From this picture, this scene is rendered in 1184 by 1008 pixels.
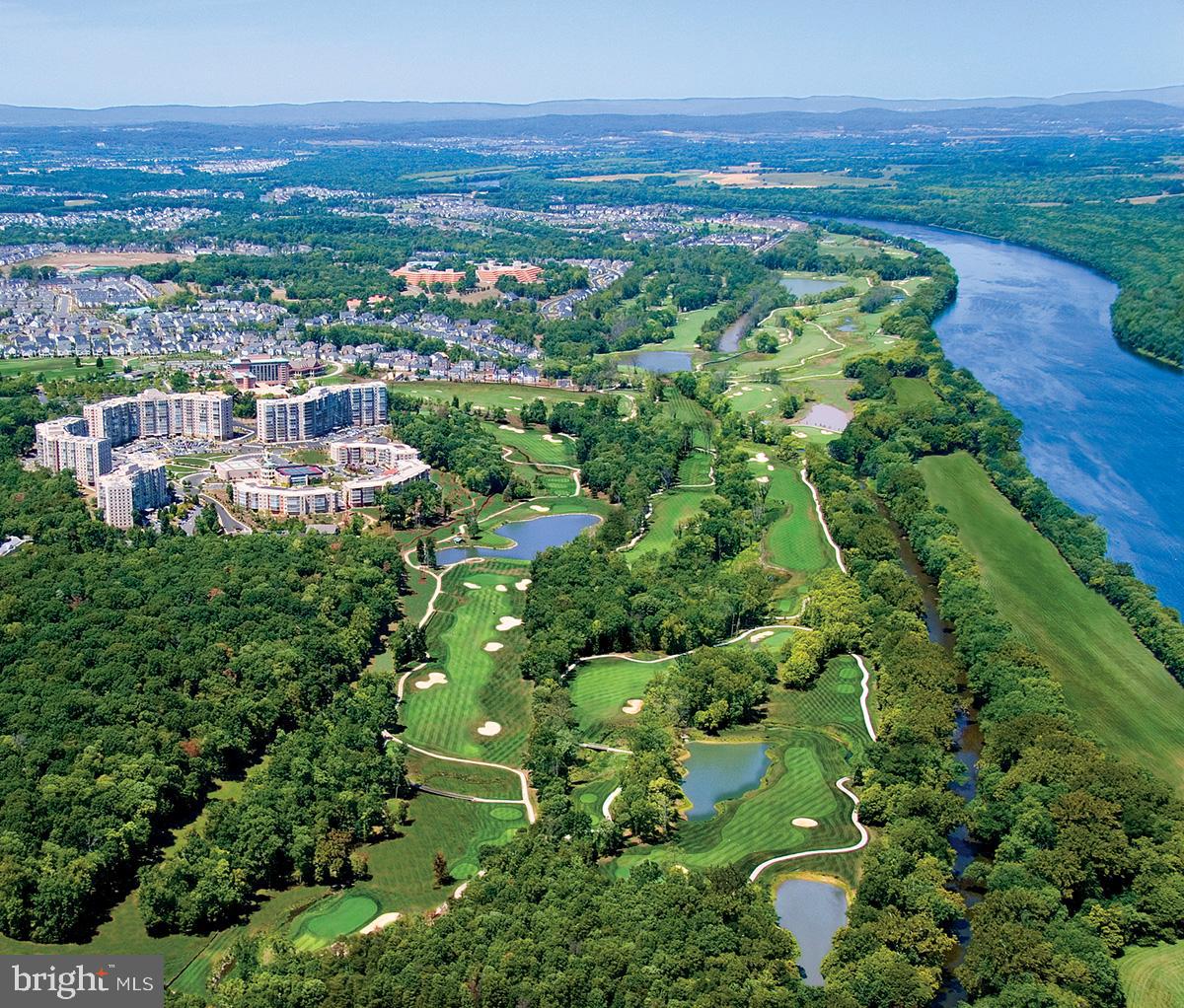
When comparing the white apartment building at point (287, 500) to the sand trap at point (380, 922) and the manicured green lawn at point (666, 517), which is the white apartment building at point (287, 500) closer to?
the manicured green lawn at point (666, 517)

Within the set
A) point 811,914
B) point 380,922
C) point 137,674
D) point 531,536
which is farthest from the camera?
point 531,536

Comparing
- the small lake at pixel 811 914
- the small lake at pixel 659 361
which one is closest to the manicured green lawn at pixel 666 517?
the small lake at pixel 811 914

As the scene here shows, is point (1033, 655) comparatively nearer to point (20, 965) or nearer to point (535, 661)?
point (535, 661)

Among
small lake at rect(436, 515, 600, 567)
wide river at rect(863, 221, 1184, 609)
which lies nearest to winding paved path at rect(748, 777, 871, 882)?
small lake at rect(436, 515, 600, 567)

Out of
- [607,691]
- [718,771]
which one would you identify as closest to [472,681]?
[607,691]

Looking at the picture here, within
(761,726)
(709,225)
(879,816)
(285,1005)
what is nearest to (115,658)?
(285,1005)

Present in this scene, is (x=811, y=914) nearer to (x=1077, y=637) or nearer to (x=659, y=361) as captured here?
(x=1077, y=637)

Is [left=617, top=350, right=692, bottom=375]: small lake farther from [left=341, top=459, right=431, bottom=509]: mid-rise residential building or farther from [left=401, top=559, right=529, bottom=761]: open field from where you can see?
[left=401, top=559, right=529, bottom=761]: open field
